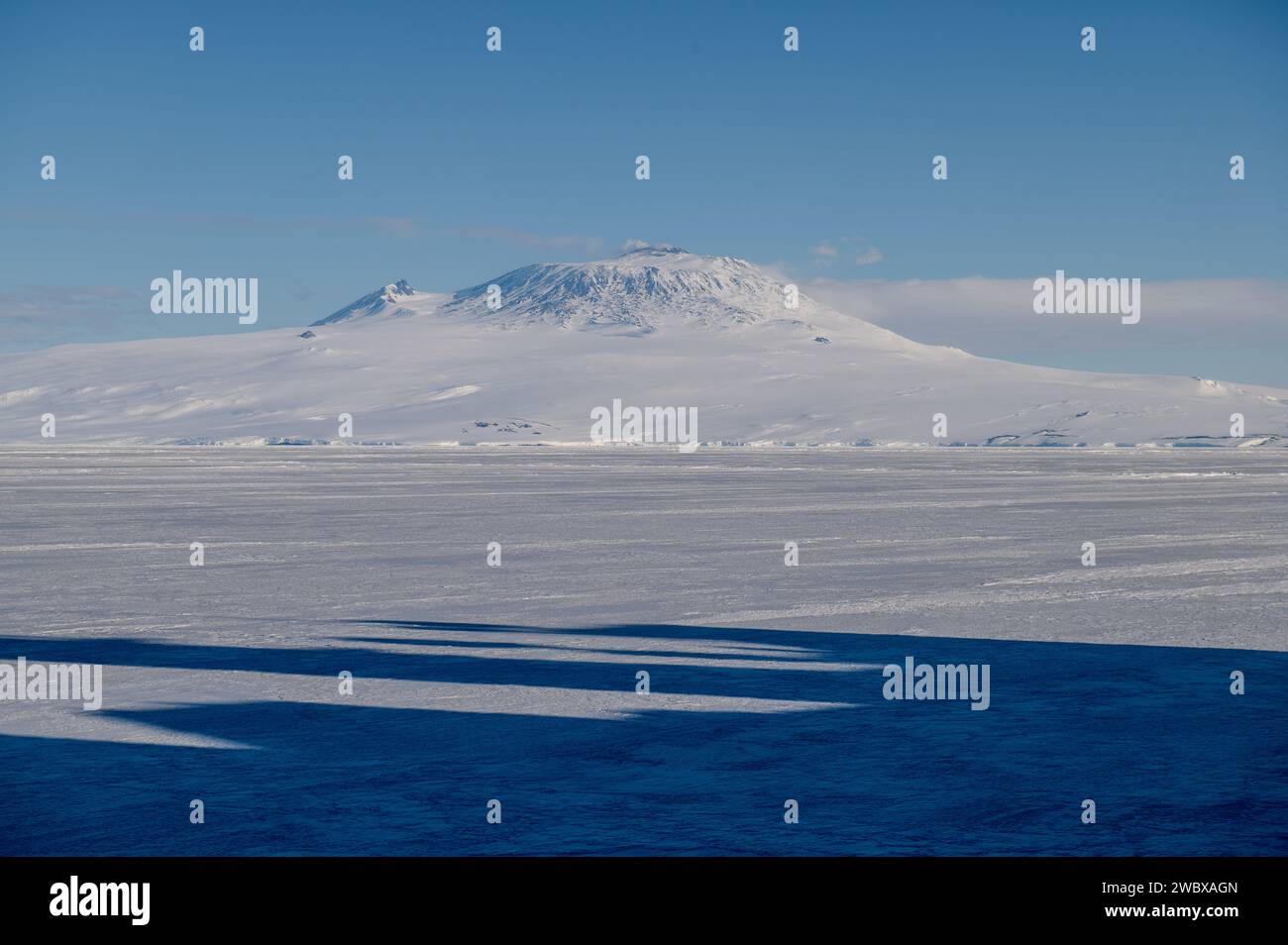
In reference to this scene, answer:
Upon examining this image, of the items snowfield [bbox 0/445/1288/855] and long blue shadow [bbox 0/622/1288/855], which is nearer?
long blue shadow [bbox 0/622/1288/855]

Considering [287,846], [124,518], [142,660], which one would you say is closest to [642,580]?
[142,660]

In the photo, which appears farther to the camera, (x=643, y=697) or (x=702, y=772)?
(x=643, y=697)

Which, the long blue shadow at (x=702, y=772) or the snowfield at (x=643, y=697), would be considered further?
the snowfield at (x=643, y=697)

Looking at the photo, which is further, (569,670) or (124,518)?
(124,518)

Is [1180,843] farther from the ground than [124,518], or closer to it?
closer to it

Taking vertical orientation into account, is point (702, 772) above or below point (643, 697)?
below
